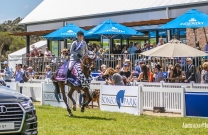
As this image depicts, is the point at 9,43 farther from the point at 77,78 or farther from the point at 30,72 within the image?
the point at 77,78

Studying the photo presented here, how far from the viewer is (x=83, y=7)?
3781cm

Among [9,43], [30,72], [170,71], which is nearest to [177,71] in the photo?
[170,71]

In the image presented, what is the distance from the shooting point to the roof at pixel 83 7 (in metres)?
31.3

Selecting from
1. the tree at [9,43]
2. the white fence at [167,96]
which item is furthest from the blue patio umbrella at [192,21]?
the tree at [9,43]

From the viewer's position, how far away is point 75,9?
1507 inches

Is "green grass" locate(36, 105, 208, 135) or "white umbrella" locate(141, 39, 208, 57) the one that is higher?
"white umbrella" locate(141, 39, 208, 57)

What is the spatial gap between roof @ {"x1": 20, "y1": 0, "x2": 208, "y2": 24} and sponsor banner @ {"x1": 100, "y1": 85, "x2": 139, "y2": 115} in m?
11.1

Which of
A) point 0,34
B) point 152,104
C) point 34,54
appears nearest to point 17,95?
point 152,104

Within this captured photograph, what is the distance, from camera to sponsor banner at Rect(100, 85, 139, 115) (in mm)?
17250

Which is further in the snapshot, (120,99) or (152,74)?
(152,74)

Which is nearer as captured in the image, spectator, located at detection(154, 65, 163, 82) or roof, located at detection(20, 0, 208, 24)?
spectator, located at detection(154, 65, 163, 82)

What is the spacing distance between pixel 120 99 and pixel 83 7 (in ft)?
68.4

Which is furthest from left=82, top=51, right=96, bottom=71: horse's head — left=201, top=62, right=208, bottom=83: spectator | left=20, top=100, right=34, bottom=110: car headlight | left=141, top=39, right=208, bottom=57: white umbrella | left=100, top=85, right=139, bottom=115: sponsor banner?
left=20, top=100, right=34, bottom=110: car headlight

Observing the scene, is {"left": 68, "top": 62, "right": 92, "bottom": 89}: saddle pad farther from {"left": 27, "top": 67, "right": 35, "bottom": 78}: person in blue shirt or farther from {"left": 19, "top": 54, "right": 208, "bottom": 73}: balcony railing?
{"left": 27, "top": 67, "right": 35, "bottom": 78}: person in blue shirt
